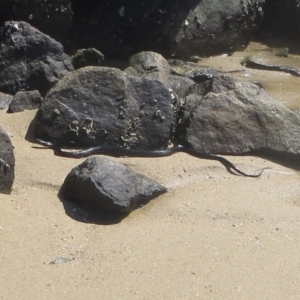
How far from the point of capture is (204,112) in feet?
18.9

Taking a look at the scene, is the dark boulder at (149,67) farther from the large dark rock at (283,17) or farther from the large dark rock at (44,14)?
the large dark rock at (283,17)

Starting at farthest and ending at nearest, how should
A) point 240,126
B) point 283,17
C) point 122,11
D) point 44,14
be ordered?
point 283,17
point 122,11
point 44,14
point 240,126

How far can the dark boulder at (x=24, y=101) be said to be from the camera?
19.7 feet

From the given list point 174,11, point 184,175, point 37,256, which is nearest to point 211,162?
point 184,175

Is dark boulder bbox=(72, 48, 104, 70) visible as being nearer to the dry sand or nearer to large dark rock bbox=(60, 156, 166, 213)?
the dry sand

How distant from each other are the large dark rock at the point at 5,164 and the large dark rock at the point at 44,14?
256 centimetres

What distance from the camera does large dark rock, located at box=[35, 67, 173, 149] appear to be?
18.3 feet

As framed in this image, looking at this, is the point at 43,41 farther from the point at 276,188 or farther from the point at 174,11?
the point at 276,188

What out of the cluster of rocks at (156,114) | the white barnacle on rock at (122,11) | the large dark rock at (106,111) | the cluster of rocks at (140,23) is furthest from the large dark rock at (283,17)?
the large dark rock at (106,111)

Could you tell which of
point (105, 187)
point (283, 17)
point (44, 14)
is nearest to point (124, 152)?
point (105, 187)

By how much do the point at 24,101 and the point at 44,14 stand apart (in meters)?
1.31

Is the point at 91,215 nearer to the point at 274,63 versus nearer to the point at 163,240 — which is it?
the point at 163,240

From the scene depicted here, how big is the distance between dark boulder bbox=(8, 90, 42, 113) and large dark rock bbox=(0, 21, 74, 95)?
0.24m

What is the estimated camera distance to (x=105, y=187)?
4.51 metres
